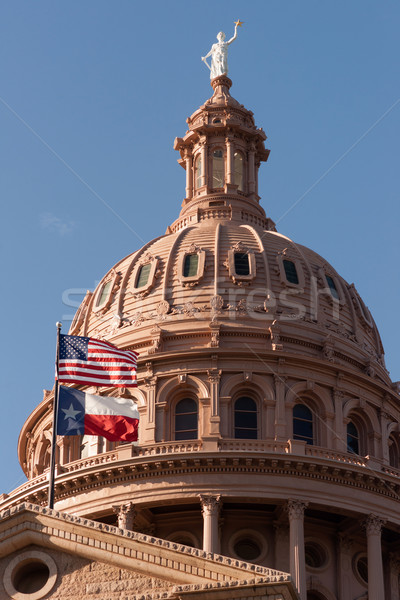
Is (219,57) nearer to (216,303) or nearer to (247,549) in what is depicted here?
(216,303)

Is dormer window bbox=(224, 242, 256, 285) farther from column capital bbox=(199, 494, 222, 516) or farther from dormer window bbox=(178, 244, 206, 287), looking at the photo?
column capital bbox=(199, 494, 222, 516)

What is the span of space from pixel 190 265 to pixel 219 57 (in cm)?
2105

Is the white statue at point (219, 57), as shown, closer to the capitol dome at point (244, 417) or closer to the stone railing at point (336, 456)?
the capitol dome at point (244, 417)

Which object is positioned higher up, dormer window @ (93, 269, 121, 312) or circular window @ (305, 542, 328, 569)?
dormer window @ (93, 269, 121, 312)

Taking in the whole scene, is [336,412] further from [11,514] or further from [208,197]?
[11,514]

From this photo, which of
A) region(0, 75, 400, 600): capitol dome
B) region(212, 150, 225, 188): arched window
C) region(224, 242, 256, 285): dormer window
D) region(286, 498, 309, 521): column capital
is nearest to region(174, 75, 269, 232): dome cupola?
region(212, 150, 225, 188): arched window

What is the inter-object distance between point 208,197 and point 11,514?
46.9 m

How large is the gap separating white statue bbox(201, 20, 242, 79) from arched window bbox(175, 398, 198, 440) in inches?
1038

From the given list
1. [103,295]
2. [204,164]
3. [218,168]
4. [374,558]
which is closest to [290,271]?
[103,295]

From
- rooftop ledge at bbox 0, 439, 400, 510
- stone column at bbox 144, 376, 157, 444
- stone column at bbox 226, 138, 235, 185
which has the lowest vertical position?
rooftop ledge at bbox 0, 439, 400, 510

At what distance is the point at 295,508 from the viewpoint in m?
57.2

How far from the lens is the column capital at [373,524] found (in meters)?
58.3

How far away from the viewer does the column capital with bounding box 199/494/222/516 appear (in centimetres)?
5703

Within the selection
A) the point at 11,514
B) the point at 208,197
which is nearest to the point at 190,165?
the point at 208,197
